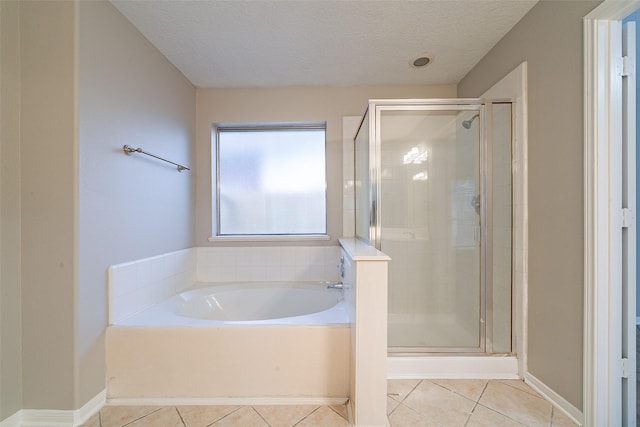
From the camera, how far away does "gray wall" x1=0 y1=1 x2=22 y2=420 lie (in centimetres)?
112

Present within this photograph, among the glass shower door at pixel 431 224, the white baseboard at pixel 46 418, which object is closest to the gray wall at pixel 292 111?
the glass shower door at pixel 431 224

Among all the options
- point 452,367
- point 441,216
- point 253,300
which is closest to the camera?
point 452,367

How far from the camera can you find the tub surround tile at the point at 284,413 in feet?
3.92

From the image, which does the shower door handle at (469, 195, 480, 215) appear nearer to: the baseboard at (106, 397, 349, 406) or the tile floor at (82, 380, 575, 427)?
the tile floor at (82, 380, 575, 427)

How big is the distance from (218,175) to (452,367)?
237cm

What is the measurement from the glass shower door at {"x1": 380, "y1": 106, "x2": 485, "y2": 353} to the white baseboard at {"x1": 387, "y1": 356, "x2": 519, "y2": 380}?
0.08 m

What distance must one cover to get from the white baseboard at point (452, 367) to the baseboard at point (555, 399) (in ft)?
0.29

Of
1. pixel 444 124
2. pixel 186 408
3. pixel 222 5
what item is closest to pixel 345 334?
pixel 186 408

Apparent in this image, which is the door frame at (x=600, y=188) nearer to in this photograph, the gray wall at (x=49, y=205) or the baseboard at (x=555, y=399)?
the baseboard at (x=555, y=399)

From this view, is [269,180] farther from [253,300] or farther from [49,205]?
[49,205]

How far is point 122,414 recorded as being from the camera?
1248 millimetres

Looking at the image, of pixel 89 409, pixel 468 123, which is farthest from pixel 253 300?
pixel 468 123

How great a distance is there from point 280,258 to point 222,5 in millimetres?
1794

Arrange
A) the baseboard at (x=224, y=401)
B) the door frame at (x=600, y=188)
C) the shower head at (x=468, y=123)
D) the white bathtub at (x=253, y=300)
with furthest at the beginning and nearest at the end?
the white bathtub at (x=253, y=300) → the shower head at (x=468, y=123) → the baseboard at (x=224, y=401) → the door frame at (x=600, y=188)
